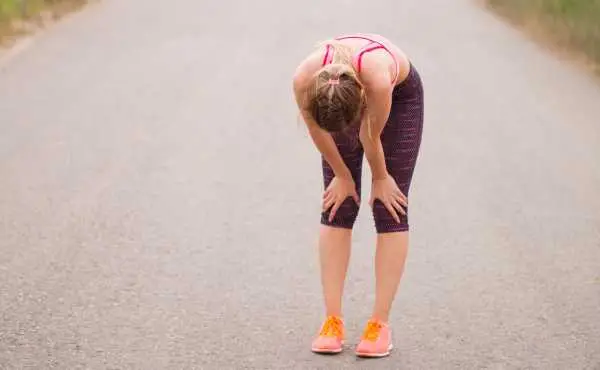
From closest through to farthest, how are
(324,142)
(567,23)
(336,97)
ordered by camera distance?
(336,97) < (324,142) < (567,23)

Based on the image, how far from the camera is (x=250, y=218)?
6629mm

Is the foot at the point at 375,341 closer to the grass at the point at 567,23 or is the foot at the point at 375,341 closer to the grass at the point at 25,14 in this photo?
the grass at the point at 567,23

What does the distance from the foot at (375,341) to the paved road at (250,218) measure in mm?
55

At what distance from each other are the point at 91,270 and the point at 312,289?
1.10m

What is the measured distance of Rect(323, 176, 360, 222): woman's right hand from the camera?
14.7ft

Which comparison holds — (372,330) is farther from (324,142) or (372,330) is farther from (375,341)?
(324,142)

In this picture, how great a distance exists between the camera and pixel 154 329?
15.8 feet

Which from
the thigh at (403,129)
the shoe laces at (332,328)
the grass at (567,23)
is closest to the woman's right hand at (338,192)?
the thigh at (403,129)

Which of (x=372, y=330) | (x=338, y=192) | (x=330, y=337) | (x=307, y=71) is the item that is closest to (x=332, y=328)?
(x=330, y=337)

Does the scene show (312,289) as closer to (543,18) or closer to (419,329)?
(419,329)

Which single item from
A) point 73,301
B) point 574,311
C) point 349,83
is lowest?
A: point 574,311

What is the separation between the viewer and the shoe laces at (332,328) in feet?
15.1

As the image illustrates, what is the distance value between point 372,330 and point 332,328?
0.16m

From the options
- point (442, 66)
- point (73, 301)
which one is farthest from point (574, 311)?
point (442, 66)
